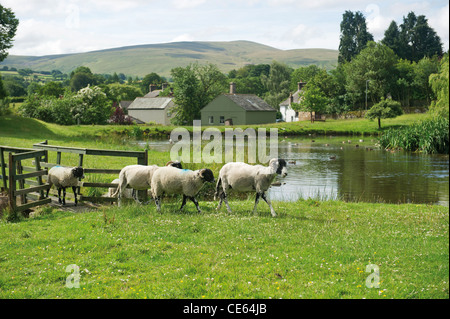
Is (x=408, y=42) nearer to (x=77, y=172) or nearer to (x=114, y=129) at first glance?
(x=114, y=129)

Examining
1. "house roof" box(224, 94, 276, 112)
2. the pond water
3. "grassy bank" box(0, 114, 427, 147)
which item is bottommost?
the pond water

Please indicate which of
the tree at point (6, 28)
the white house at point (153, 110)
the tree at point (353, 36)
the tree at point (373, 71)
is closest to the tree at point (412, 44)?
Result: the tree at point (353, 36)

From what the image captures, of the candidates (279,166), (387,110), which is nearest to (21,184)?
(279,166)

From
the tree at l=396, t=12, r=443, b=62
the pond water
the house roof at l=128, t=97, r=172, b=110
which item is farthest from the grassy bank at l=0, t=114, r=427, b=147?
the house roof at l=128, t=97, r=172, b=110

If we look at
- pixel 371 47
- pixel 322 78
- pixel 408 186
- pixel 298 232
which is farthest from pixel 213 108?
pixel 298 232

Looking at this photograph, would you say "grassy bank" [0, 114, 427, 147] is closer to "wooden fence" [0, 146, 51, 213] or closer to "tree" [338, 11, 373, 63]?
"wooden fence" [0, 146, 51, 213]

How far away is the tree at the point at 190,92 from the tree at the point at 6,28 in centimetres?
4221

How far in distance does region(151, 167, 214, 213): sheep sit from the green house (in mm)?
70900

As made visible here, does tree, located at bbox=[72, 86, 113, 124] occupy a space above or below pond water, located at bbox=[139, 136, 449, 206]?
above

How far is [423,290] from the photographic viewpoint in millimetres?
6348

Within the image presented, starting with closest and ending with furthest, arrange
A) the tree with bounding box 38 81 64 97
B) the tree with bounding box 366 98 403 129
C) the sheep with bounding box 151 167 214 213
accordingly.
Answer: the sheep with bounding box 151 167 214 213 → the tree with bounding box 366 98 403 129 → the tree with bounding box 38 81 64 97

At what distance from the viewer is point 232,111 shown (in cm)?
8488

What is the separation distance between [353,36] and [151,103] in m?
56.9

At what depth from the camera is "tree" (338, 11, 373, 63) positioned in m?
101
